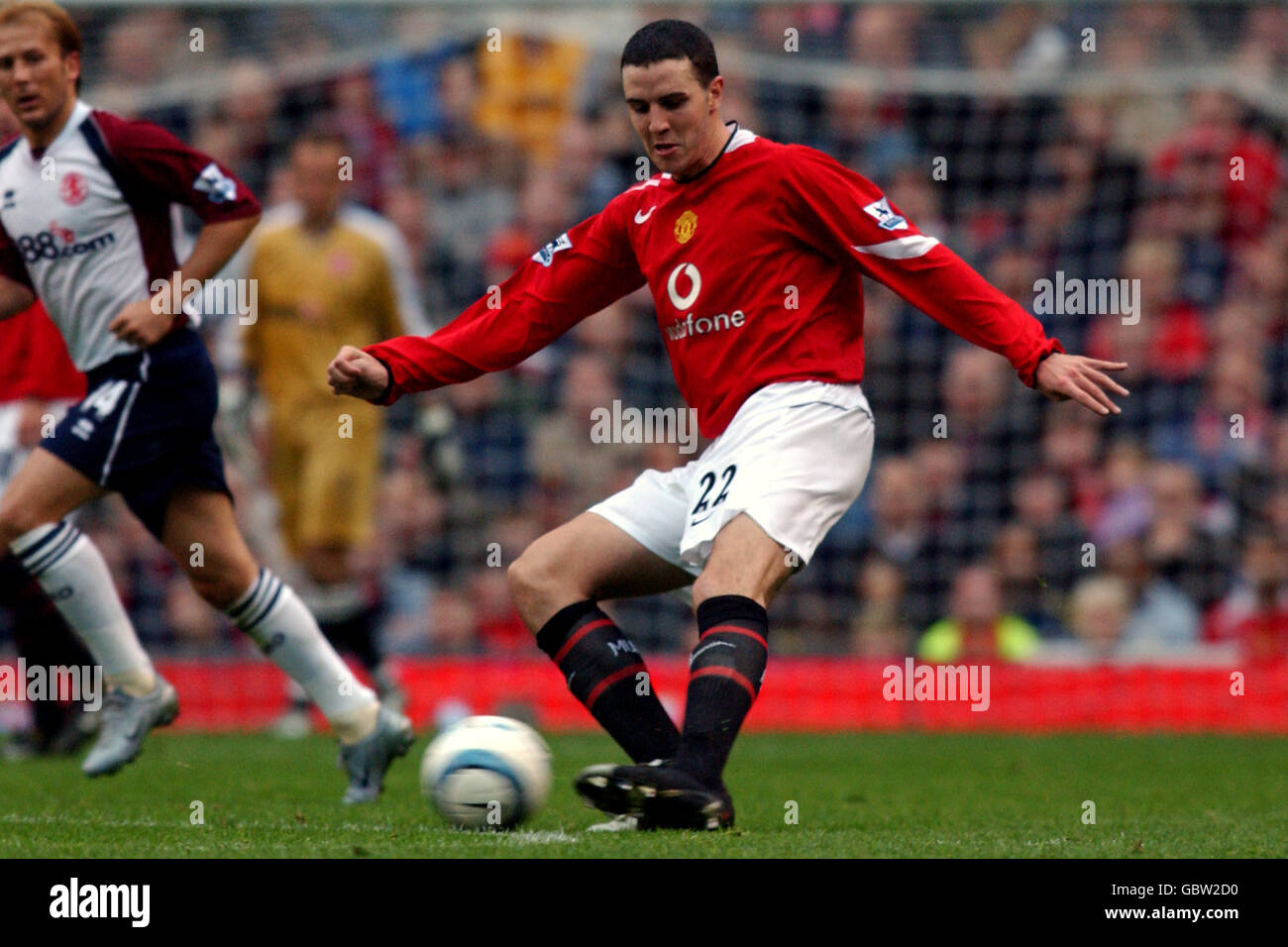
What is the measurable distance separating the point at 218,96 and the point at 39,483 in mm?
5900

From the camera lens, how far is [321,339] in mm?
9281

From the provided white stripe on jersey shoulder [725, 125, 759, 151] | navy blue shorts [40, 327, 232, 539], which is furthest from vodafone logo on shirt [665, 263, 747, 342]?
navy blue shorts [40, 327, 232, 539]

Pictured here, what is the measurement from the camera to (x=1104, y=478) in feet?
34.6

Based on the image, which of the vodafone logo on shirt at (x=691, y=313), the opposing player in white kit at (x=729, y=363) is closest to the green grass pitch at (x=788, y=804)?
the opposing player in white kit at (x=729, y=363)

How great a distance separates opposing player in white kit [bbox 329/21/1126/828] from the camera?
183 inches

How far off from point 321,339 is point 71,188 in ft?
11.7

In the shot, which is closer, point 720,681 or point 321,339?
point 720,681

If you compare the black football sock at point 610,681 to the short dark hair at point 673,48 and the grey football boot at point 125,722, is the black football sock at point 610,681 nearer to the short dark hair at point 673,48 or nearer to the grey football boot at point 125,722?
the short dark hair at point 673,48
